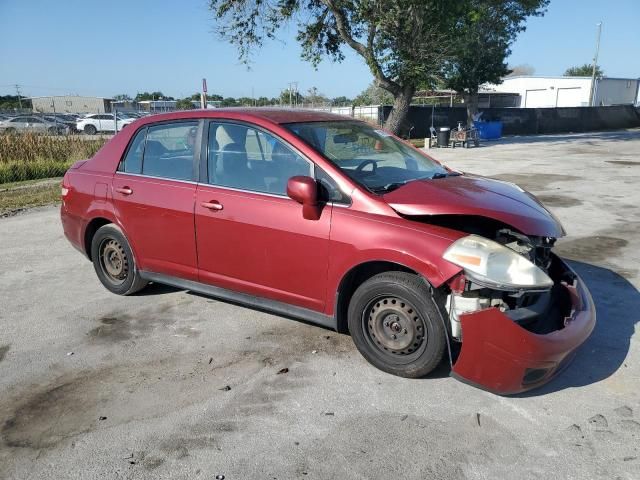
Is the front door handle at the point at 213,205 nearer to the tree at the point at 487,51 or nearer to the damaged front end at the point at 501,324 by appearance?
the damaged front end at the point at 501,324

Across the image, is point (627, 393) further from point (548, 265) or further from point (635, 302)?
point (635, 302)

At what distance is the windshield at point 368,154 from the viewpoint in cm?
383

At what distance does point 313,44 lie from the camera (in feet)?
77.8

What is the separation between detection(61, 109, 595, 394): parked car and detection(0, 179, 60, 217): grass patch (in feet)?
18.9

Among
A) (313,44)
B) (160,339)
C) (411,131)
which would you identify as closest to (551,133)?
(411,131)

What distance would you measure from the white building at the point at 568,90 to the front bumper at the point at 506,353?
55439 mm

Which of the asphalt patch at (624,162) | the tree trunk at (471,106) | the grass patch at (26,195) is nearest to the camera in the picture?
the grass patch at (26,195)

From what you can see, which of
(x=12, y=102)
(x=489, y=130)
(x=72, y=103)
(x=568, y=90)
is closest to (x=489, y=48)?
(x=489, y=130)

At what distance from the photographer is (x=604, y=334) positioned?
13.3ft

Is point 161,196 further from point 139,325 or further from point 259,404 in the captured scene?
point 259,404

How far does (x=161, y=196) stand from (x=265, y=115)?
1120mm

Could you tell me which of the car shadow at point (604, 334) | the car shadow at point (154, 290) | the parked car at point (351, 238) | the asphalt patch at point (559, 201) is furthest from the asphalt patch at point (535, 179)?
the car shadow at point (154, 290)

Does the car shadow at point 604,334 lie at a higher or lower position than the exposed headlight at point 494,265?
lower

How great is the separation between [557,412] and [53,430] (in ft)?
9.50
